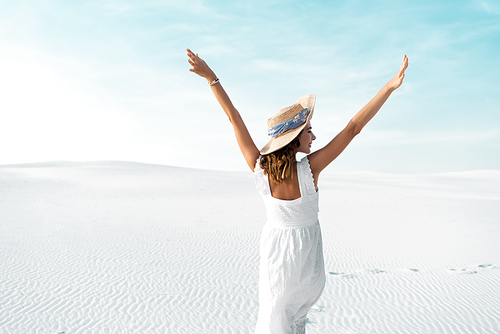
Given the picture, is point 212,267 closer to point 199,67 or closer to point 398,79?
point 199,67

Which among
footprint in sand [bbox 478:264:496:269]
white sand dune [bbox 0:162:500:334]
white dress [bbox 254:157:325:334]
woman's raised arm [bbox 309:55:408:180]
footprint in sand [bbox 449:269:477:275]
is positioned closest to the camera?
woman's raised arm [bbox 309:55:408:180]

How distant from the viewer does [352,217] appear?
42.0 ft

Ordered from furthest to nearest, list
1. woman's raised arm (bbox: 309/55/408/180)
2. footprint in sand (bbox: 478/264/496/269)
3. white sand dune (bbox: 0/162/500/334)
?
1. footprint in sand (bbox: 478/264/496/269)
2. white sand dune (bbox: 0/162/500/334)
3. woman's raised arm (bbox: 309/55/408/180)

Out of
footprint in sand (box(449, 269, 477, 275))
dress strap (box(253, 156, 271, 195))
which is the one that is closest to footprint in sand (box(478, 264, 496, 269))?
footprint in sand (box(449, 269, 477, 275))

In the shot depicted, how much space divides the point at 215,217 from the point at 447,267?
6.85 meters

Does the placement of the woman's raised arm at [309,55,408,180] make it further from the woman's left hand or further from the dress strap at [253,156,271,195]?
the dress strap at [253,156,271,195]

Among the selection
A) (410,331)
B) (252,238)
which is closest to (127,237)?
(252,238)

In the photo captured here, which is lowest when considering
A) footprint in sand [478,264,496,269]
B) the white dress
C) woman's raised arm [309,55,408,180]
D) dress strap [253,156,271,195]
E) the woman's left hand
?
footprint in sand [478,264,496,269]

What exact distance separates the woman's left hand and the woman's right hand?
1.12 m

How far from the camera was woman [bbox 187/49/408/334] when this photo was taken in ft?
7.89

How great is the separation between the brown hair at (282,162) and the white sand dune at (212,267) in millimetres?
2930

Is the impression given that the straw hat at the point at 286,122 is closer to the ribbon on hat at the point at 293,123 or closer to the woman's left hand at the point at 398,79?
the ribbon on hat at the point at 293,123

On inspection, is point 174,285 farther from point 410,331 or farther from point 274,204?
point 274,204

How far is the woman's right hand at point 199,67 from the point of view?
2.58 metres
